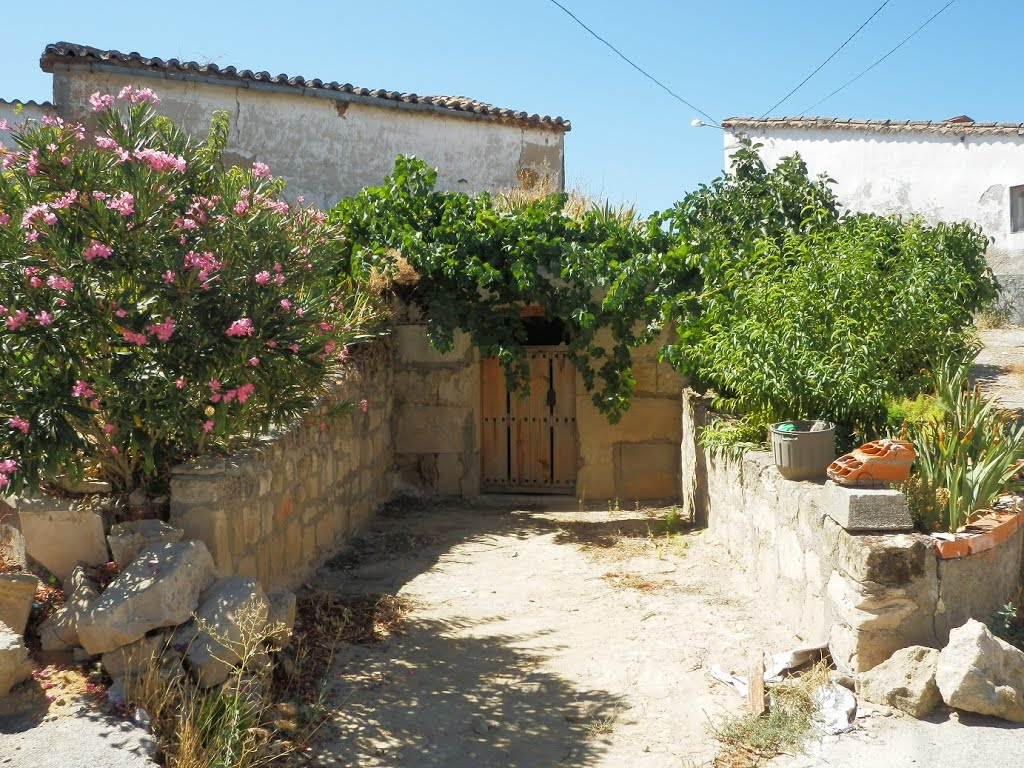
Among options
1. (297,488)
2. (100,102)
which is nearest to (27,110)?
(297,488)

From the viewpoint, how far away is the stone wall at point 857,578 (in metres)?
4.41

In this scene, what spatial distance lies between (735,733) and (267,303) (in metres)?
2.82

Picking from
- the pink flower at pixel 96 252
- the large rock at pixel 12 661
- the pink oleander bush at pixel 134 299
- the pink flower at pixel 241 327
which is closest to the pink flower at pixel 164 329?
the pink oleander bush at pixel 134 299

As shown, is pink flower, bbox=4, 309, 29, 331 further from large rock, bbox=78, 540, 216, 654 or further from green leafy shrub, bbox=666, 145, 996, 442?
green leafy shrub, bbox=666, 145, 996, 442

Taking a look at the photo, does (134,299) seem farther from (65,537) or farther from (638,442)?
(638,442)

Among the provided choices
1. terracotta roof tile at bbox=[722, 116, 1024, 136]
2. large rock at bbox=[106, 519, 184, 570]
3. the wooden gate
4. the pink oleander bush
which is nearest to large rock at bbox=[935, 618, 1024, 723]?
the pink oleander bush

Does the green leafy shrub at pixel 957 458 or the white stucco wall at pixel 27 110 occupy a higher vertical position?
the white stucco wall at pixel 27 110

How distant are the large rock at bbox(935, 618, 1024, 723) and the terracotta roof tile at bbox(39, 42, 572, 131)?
34.6 ft

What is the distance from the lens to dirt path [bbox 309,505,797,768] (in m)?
4.17

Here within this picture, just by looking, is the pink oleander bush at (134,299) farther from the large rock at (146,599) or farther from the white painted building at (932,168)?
the white painted building at (932,168)

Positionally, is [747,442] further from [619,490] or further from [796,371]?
[619,490]

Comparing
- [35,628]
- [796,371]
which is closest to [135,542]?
[35,628]

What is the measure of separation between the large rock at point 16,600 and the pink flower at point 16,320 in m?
1.05

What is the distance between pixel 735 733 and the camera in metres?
4.13
